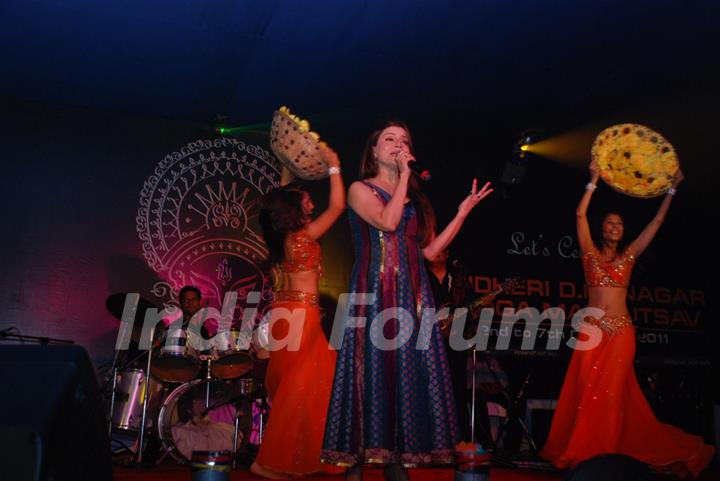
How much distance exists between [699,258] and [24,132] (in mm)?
7779

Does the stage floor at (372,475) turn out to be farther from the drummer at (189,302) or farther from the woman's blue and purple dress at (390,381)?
the woman's blue and purple dress at (390,381)

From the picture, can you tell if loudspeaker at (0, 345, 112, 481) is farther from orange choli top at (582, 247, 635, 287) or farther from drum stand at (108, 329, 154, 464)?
orange choli top at (582, 247, 635, 287)

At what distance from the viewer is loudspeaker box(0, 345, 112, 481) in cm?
138

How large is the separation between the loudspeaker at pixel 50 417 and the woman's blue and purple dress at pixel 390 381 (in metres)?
1.52

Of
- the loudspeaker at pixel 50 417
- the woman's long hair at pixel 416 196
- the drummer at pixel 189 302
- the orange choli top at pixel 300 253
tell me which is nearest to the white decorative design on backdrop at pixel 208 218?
the drummer at pixel 189 302

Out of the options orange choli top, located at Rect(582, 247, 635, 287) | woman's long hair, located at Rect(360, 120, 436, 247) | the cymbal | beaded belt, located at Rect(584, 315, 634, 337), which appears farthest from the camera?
the cymbal

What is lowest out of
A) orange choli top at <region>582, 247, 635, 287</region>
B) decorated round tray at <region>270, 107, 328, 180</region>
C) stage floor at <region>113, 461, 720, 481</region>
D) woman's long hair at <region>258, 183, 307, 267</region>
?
stage floor at <region>113, 461, 720, 481</region>

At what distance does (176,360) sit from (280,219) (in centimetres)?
152

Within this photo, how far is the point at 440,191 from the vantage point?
8.27m

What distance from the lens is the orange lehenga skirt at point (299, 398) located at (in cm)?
462

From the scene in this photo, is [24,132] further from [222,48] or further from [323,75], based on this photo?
[323,75]

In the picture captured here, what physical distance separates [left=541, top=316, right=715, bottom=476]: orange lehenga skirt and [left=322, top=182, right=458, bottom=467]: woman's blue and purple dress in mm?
2539

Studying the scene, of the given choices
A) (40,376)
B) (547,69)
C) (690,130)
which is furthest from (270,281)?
(40,376)

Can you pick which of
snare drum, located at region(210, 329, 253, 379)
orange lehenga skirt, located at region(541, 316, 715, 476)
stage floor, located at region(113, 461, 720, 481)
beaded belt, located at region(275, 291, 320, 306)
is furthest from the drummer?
orange lehenga skirt, located at region(541, 316, 715, 476)
